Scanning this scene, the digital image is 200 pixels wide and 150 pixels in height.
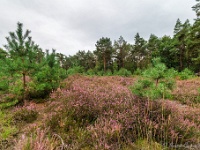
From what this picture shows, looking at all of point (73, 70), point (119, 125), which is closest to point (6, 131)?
point (119, 125)

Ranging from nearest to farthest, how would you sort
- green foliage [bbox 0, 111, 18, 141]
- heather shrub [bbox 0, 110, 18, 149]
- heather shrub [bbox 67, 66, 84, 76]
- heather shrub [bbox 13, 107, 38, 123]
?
1. heather shrub [bbox 0, 110, 18, 149]
2. green foliage [bbox 0, 111, 18, 141]
3. heather shrub [bbox 13, 107, 38, 123]
4. heather shrub [bbox 67, 66, 84, 76]

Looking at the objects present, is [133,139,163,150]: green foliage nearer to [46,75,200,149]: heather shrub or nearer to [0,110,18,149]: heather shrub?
[46,75,200,149]: heather shrub

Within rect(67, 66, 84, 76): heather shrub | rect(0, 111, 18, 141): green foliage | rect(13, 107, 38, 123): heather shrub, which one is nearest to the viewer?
rect(0, 111, 18, 141): green foliage

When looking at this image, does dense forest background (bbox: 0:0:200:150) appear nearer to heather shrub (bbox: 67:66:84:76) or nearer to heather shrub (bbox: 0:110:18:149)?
heather shrub (bbox: 0:110:18:149)

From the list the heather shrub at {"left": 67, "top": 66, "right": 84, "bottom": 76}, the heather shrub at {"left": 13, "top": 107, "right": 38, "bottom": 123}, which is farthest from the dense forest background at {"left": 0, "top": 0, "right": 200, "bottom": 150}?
the heather shrub at {"left": 67, "top": 66, "right": 84, "bottom": 76}

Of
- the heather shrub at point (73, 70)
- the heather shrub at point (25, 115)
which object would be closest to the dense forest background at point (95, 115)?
the heather shrub at point (25, 115)

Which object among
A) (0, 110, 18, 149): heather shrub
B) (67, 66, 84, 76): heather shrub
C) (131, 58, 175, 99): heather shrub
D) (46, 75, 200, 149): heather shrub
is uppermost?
(67, 66, 84, 76): heather shrub

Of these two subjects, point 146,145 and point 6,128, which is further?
point 6,128

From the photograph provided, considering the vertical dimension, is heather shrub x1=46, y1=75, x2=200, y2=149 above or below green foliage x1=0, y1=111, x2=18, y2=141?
above

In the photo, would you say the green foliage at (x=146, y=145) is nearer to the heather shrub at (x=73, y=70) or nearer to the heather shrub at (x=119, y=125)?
the heather shrub at (x=119, y=125)

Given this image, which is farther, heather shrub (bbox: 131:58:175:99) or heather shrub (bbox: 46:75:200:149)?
heather shrub (bbox: 131:58:175:99)

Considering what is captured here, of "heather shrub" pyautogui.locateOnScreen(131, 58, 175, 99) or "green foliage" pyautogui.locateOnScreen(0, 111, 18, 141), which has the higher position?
"heather shrub" pyautogui.locateOnScreen(131, 58, 175, 99)

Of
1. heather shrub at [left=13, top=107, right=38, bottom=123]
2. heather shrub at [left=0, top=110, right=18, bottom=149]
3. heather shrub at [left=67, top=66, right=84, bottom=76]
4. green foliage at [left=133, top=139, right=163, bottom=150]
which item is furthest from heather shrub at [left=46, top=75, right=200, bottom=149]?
heather shrub at [left=67, top=66, right=84, bottom=76]

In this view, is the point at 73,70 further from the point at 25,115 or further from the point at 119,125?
the point at 119,125
